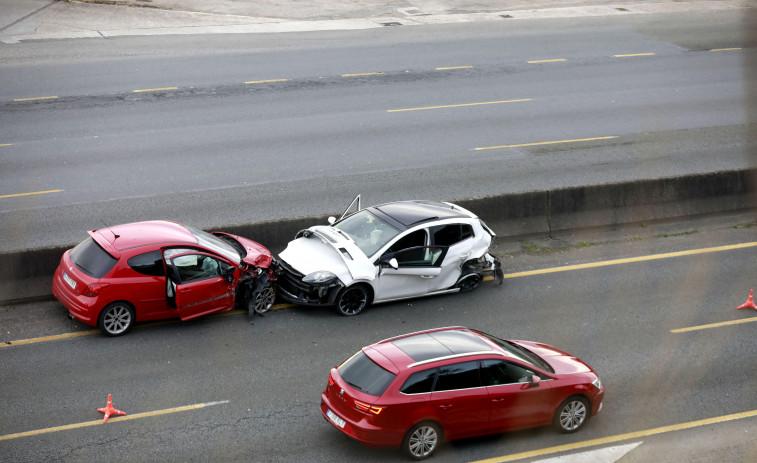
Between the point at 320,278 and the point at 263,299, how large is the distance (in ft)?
3.25

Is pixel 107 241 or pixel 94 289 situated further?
pixel 107 241

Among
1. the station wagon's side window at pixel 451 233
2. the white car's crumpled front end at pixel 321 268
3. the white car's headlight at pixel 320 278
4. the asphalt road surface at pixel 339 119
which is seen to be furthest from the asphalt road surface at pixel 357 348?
the asphalt road surface at pixel 339 119

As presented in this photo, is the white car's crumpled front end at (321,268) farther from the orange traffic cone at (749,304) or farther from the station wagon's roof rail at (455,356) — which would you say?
the orange traffic cone at (749,304)

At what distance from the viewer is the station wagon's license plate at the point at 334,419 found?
392 inches

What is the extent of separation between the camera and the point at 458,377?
10.1 meters

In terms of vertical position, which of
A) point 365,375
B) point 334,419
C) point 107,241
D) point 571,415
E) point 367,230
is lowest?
point 571,415

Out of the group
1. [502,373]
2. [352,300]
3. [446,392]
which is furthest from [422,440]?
[352,300]

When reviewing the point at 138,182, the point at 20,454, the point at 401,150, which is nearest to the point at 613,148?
the point at 401,150

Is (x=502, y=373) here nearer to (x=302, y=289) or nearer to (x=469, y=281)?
(x=302, y=289)

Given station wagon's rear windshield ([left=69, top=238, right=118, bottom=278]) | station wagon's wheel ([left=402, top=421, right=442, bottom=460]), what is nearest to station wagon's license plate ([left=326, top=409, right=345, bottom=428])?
station wagon's wheel ([left=402, top=421, right=442, bottom=460])

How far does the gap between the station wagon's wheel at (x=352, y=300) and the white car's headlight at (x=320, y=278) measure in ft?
0.98

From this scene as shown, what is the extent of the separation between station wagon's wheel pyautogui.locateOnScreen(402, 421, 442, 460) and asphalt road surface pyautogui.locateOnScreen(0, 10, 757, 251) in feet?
24.5

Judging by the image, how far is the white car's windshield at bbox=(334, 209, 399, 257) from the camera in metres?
14.2

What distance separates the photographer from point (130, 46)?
92.2ft
